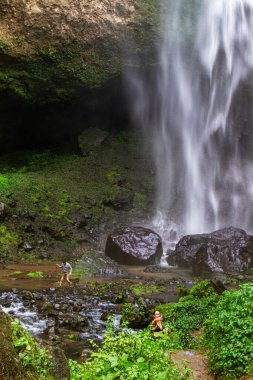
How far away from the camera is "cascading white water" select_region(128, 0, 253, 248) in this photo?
2508cm

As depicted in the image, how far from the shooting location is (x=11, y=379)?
12.3 feet

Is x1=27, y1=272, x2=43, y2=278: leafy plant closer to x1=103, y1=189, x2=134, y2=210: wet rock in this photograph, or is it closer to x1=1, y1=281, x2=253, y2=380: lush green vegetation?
x1=1, y1=281, x2=253, y2=380: lush green vegetation

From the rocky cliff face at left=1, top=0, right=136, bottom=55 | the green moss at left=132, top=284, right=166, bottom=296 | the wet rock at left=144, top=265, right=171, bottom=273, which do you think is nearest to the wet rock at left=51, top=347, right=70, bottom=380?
the green moss at left=132, top=284, right=166, bottom=296

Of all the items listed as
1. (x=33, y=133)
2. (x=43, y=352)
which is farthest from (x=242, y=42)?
(x=43, y=352)

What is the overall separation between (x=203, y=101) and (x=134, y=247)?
12.5 meters

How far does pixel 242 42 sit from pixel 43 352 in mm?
25002

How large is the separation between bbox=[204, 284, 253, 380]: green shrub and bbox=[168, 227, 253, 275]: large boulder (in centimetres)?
746

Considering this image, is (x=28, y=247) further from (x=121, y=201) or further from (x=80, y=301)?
(x=80, y=301)

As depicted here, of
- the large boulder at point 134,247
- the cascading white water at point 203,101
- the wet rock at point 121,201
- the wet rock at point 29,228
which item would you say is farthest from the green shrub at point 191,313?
the cascading white water at point 203,101

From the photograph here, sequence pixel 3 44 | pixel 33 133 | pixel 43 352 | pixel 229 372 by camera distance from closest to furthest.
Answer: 1. pixel 43 352
2. pixel 229 372
3. pixel 3 44
4. pixel 33 133

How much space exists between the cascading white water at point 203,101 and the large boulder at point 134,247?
7174 mm

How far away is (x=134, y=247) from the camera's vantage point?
17.1 meters

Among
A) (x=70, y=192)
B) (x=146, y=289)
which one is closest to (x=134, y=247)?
(x=146, y=289)

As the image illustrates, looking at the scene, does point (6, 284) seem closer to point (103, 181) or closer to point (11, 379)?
point (11, 379)
